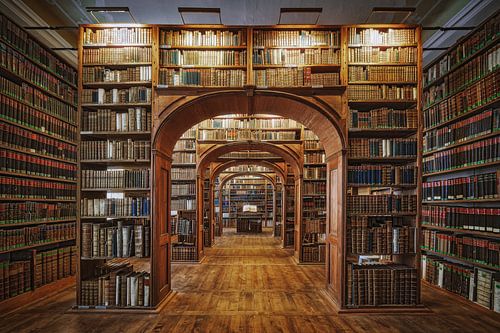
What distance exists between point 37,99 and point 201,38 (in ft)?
9.32

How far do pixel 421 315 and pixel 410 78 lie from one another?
3353mm

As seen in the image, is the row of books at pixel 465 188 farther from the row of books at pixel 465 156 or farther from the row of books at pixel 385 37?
the row of books at pixel 385 37

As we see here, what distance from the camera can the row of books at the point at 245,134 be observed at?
30.6 feet

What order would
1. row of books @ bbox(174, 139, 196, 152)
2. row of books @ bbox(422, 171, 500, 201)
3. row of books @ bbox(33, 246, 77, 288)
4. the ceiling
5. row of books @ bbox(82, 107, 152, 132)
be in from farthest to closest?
row of books @ bbox(174, 139, 196, 152) → the ceiling → row of books @ bbox(33, 246, 77, 288) → row of books @ bbox(82, 107, 152, 132) → row of books @ bbox(422, 171, 500, 201)

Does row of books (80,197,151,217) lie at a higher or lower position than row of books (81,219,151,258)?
higher

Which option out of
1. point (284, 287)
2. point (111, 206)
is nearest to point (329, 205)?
point (284, 287)

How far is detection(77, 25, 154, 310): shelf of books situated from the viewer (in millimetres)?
5039

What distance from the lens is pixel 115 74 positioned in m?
Result: 5.26

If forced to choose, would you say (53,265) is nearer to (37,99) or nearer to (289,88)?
(37,99)

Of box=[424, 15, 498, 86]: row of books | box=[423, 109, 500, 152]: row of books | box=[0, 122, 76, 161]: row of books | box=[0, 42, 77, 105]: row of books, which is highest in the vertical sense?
box=[424, 15, 498, 86]: row of books

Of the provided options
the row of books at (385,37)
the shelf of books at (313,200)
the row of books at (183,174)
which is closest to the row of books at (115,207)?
the row of books at (385,37)

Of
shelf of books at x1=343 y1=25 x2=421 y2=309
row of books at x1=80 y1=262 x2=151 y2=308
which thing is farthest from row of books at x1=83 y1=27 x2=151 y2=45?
row of books at x1=80 y1=262 x2=151 y2=308

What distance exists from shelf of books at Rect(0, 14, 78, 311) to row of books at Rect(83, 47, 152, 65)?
3.50ft

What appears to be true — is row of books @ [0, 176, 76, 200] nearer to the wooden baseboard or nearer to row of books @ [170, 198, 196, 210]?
the wooden baseboard
